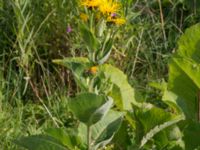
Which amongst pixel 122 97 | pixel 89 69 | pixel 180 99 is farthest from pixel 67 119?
pixel 89 69

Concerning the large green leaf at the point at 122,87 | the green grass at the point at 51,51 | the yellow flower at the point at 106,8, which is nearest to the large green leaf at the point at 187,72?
the large green leaf at the point at 122,87

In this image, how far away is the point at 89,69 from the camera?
2260 millimetres

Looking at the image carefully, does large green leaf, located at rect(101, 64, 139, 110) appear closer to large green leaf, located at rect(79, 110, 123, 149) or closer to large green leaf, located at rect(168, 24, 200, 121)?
large green leaf, located at rect(168, 24, 200, 121)

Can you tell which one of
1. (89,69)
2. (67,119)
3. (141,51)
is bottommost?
(67,119)

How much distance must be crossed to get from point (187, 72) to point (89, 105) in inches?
26.7

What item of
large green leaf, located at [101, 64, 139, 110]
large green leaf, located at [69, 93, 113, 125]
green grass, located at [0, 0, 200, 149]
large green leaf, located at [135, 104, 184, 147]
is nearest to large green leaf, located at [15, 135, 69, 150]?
large green leaf, located at [69, 93, 113, 125]

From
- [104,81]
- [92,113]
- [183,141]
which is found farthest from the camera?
[183,141]

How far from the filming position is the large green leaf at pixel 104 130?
234cm

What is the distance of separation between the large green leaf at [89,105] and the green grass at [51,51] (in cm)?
126

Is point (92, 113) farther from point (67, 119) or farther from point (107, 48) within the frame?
point (67, 119)

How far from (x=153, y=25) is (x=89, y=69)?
6.42 ft

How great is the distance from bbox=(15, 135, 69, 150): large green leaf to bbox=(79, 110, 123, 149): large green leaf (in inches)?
4.7

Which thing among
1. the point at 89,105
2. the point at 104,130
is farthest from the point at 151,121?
the point at 89,105

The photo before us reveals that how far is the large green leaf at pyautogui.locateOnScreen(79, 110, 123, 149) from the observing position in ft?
7.66
